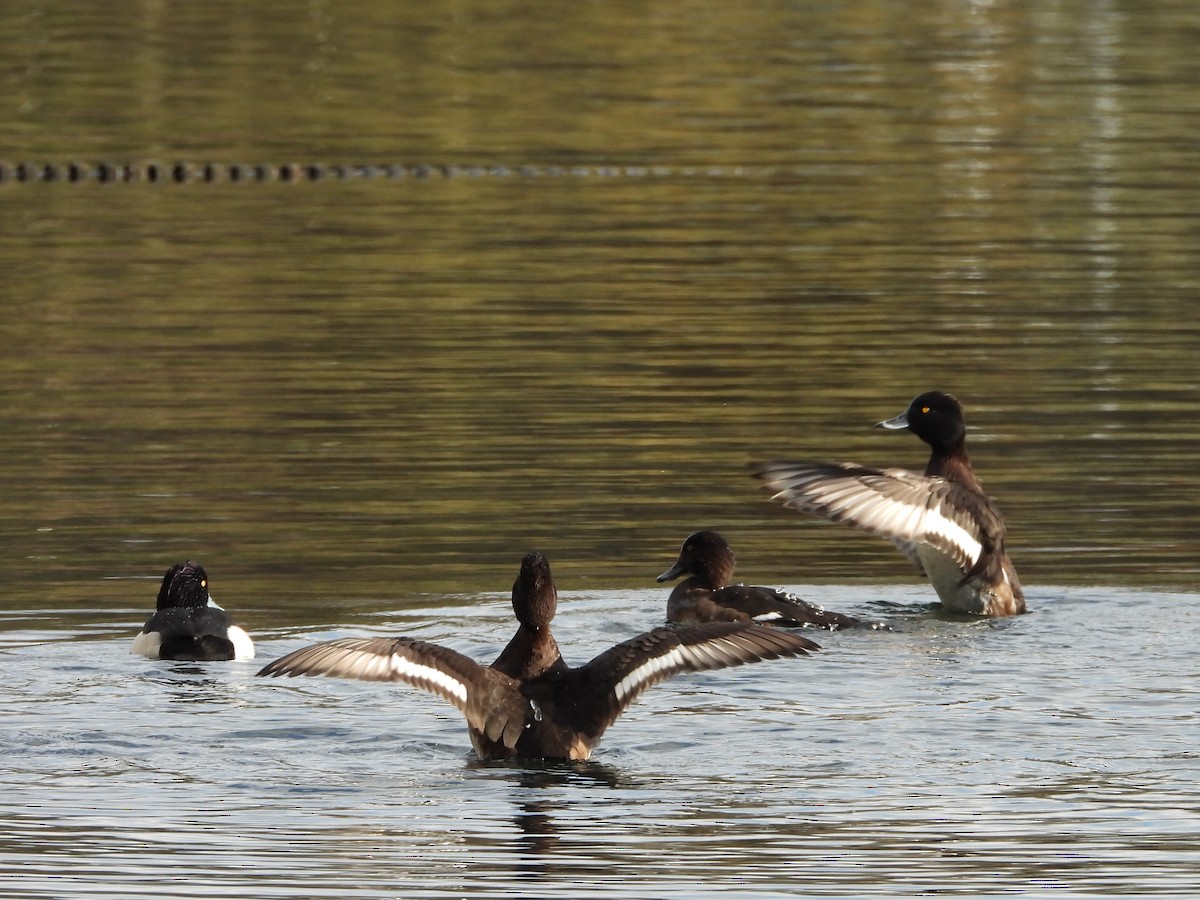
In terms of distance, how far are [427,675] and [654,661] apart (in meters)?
0.94

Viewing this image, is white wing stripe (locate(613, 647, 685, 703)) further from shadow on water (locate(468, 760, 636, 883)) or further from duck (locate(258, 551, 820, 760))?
shadow on water (locate(468, 760, 636, 883))

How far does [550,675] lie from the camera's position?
1061cm

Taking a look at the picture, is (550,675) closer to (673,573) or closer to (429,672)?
(429,672)

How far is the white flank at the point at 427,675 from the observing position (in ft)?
33.0

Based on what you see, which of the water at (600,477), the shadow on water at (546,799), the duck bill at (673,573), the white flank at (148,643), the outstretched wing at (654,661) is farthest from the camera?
the duck bill at (673,573)

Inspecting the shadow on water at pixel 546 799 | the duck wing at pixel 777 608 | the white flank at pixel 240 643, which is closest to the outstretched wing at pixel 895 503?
the duck wing at pixel 777 608

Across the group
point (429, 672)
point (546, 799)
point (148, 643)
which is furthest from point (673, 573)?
point (546, 799)

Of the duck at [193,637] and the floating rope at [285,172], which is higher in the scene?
the floating rope at [285,172]

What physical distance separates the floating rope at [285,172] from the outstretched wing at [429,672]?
977 inches

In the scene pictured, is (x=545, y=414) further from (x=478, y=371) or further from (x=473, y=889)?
(x=473, y=889)

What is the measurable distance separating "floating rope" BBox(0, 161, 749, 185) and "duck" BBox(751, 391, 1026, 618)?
21.2 metres

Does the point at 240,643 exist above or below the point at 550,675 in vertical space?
below

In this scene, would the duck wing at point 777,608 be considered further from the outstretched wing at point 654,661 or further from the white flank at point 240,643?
the white flank at point 240,643

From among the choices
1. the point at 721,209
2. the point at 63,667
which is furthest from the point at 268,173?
the point at 63,667
